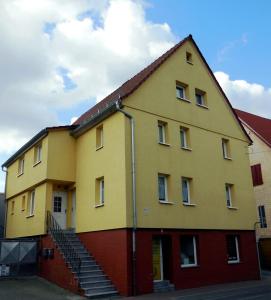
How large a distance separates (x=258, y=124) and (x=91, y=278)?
2098cm

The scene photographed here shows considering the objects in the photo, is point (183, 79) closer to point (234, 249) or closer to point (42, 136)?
point (42, 136)

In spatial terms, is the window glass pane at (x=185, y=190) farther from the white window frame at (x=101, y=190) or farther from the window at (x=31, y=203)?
the window at (x=31, y=203)

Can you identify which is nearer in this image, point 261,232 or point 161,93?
point 161,93

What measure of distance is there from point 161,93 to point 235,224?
25.8 ft

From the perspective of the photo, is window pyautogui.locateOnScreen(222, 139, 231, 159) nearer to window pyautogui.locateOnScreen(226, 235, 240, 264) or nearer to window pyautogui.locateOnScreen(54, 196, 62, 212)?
window pyautogui.locateOnScreen(226, 235, 240, 264)

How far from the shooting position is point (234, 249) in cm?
1948

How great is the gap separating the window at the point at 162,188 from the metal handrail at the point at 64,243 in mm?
4461

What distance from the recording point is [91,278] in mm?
15062

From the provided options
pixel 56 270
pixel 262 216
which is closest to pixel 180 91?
pixel 56 270

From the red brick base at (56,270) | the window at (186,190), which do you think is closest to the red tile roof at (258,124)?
the window at (186,190)

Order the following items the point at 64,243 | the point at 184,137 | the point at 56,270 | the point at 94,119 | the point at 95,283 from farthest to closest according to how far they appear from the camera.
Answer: the point at 184,137 → the point at 94,119 → the point at 64,243 → the point at 56,270 → the point at 95,283

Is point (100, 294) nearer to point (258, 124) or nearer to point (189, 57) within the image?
point (189, 57)

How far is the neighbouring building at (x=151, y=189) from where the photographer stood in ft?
50.5

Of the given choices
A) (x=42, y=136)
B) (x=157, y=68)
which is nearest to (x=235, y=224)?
(x=157, y=68)
